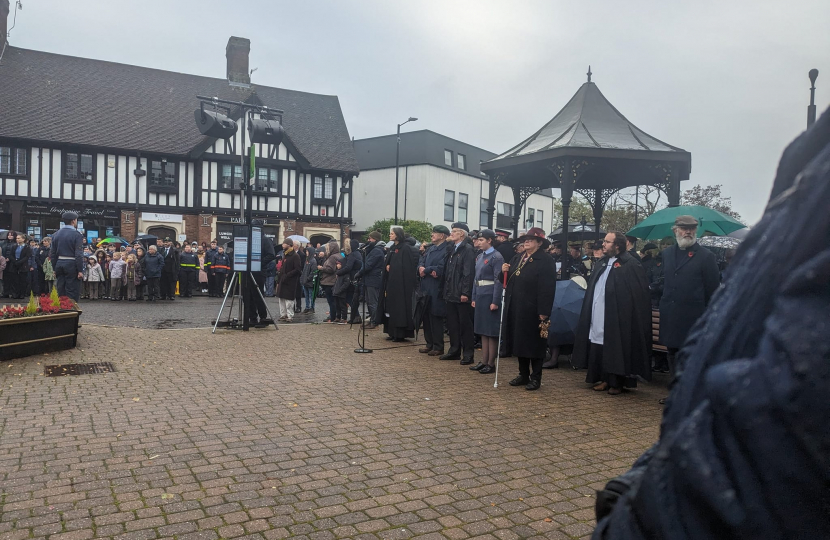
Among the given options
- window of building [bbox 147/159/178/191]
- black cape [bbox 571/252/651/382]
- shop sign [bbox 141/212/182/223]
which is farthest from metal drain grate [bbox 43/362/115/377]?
window of building [bbox 147/159/178/191]

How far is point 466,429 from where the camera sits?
5.89 meters

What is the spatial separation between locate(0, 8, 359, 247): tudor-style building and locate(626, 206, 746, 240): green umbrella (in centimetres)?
1847

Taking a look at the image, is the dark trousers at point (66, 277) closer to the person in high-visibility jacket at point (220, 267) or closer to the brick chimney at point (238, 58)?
the person in high-visibility jacket at point (220, 267)

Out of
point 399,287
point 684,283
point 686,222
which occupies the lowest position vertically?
point 399,287

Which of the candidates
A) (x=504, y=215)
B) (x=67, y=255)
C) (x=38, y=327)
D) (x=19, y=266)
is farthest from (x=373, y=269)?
(x=504, y=215)

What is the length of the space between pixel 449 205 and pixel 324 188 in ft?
41.4

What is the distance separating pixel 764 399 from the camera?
652 millimetres

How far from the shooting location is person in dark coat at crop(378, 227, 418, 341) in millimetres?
11867

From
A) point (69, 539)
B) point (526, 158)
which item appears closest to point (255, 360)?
point (69, 539)

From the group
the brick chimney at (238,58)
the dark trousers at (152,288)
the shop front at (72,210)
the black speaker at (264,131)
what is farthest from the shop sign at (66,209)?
the black speaker at (264,131)

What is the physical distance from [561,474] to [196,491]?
2598mm

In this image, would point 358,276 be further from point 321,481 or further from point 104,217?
point 104,217

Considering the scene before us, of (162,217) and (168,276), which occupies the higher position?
(162,217)

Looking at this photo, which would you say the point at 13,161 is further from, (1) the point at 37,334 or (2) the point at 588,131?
(2) the point at 588,131
